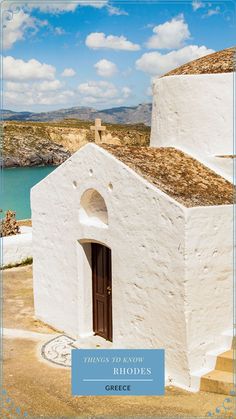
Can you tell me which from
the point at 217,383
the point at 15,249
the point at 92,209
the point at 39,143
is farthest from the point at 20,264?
the point at 39,143

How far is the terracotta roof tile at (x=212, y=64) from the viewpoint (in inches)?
360

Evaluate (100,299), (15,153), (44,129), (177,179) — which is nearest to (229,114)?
(177,179)

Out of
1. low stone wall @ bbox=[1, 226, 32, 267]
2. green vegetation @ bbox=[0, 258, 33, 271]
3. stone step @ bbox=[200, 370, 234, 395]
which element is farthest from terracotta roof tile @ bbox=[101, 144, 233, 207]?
green vegetation @ bbox=[0, 258, 33, 271]

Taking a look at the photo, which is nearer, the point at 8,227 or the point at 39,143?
the point at 8,227

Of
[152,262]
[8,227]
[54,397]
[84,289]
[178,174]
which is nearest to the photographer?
[54,397]

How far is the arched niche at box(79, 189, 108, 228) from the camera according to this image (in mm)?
8852

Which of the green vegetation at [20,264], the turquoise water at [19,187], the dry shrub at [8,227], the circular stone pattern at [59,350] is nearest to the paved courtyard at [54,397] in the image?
Answer: the circular stone pattern at [59,350]

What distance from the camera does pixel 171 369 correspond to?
744cm

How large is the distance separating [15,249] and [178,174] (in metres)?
7.92

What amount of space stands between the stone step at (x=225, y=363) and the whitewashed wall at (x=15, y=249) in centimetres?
874

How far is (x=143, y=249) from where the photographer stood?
765cm

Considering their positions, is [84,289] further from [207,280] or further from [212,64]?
[212,64]

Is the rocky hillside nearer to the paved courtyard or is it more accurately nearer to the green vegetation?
the green vegetation

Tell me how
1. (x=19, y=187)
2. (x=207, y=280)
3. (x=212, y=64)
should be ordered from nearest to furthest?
(x=207, y=280) → (x=212, y=64) → (x=19, y=187)
